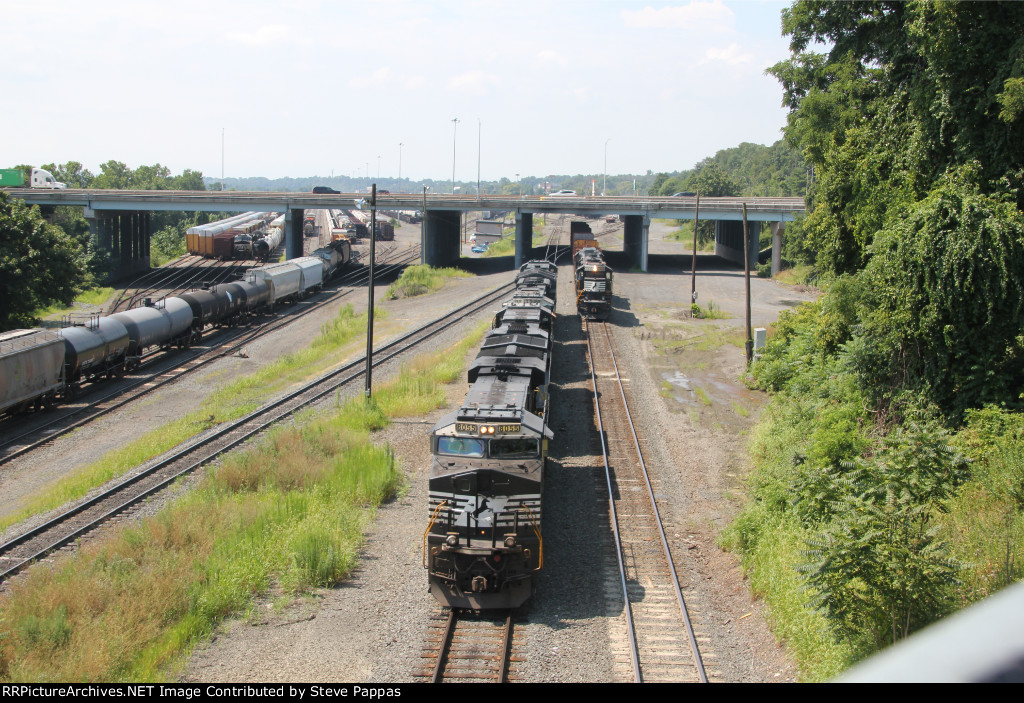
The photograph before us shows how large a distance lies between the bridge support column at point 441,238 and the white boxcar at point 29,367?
41356 mm

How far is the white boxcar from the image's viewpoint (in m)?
29.7

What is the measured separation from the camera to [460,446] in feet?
52.9

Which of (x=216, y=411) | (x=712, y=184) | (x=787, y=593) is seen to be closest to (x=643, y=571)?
(x=787, y=593)

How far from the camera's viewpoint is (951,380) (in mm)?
20688

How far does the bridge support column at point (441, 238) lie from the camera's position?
247ft

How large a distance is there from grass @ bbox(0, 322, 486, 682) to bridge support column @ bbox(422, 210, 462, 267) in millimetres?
51514

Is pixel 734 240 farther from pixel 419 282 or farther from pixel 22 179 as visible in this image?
pixel 22 179

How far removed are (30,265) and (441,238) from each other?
39.7 m

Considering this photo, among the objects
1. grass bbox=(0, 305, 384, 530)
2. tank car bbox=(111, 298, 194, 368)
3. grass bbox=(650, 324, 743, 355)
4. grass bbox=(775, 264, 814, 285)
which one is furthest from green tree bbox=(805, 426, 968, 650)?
grass bbox=(775, 264, 814, 285)

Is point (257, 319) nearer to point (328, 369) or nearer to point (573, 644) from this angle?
point (328, 369)

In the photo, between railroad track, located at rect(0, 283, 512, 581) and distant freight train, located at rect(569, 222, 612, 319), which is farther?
distant freight train, located at rect(569, 222, 612, 319)

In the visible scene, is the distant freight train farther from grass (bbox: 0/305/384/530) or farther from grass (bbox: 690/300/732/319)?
grass (bbox: 0/305/384/530)

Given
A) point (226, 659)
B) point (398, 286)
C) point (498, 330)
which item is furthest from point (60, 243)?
point (226, 659)
